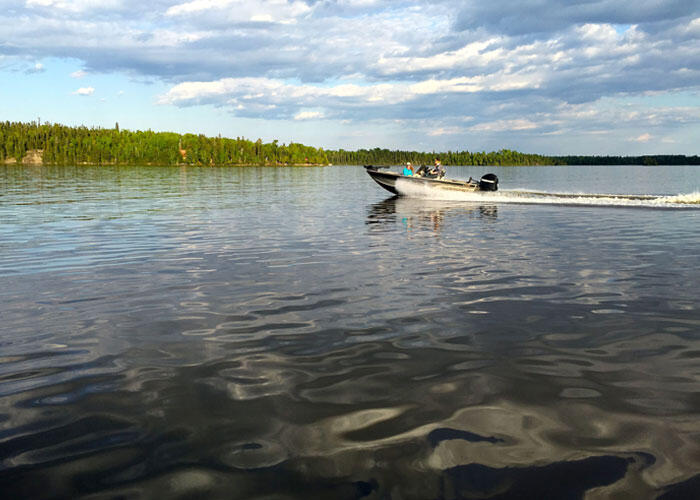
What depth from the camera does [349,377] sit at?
5.90 m

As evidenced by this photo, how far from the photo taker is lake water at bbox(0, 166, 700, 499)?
3977mm

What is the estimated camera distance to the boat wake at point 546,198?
1305 inches

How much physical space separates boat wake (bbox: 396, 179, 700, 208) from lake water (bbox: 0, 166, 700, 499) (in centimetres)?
2210

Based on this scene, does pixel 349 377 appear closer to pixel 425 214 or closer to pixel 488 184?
pixel 425 214

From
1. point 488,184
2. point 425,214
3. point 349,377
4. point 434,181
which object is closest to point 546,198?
point 488,184

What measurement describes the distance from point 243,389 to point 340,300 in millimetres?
4104

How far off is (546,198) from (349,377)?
117 ft

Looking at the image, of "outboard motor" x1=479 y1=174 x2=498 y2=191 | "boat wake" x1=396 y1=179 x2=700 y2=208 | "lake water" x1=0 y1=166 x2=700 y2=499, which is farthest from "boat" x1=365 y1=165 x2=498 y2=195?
"lake water" x1=0 y1=166 x2=700 y2=499

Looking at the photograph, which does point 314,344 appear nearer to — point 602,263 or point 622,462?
point 622,462

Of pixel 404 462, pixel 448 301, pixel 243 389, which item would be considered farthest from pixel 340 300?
pixel 404 462

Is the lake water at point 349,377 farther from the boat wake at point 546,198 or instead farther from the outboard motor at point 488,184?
the outboard motor at point 488,184

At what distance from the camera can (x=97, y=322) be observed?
8062mm

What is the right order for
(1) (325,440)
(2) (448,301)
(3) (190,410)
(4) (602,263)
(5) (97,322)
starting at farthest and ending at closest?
(4) (602,263) → (2) (448,301) → (5) (97,322) → (3) (190,410) → (1) (325,440)

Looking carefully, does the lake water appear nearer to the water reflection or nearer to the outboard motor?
the water reflection
